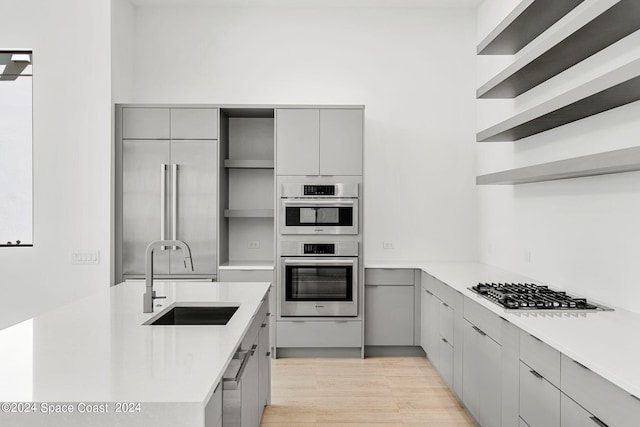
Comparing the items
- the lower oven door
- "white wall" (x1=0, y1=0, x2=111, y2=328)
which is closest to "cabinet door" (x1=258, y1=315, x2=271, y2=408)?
the lower oven door

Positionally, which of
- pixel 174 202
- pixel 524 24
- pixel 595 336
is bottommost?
pixel 595 336

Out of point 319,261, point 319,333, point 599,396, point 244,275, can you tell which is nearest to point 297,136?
point 319,261

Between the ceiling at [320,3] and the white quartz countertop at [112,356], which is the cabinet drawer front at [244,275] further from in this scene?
the ceiling at [320,3]

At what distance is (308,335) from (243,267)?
2.92 ft

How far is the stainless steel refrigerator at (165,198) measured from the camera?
4.52 metres

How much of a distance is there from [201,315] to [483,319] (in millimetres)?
1635

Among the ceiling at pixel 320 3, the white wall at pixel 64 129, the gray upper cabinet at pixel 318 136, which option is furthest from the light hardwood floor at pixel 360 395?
the ceiling at pixel 320 3

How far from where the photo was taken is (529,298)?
8.89 feet

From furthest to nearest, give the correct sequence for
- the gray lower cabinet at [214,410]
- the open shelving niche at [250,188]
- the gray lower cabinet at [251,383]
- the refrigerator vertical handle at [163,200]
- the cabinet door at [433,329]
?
the open shelving niche at [250,188] → the refrigerator vertical handle at [163,200] → the cabinet door at [433,329] → the gray lower cabinet at [251,383] → the gray lower cabinet at [214,410]

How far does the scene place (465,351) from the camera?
326cm

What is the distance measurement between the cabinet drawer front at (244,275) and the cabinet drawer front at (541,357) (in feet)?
8.81

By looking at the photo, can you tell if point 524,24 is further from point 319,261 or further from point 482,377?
point 319,261

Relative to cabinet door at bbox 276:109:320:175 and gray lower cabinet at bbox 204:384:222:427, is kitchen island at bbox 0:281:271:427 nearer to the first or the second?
gray lower cabinet at bbox 204:384:222:427

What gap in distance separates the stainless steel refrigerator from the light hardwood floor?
140 cm
